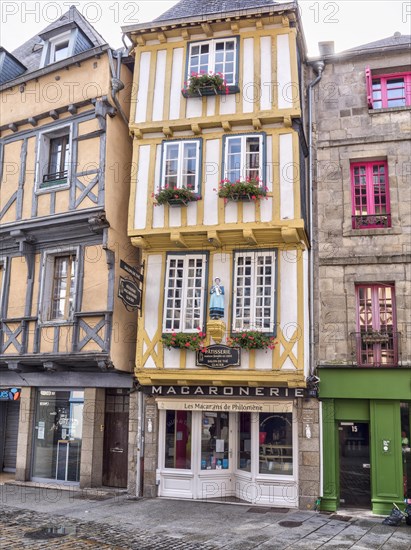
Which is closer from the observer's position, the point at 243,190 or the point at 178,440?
the point at 243,190

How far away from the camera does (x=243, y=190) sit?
1218 cm

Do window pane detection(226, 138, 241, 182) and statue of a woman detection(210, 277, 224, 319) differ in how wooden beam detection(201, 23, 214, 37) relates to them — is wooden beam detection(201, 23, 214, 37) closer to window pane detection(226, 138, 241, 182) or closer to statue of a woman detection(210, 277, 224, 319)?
window pane detection(226, 138, 241, 182)

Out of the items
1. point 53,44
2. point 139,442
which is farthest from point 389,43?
point 139,442

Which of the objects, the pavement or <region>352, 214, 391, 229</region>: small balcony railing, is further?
<region>352, 214, 391, 229</region>: small balcony railing

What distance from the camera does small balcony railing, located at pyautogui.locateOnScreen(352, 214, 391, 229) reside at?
512 inches

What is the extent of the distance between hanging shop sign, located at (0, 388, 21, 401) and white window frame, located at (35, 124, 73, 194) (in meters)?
5.18

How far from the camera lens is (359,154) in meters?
13.4

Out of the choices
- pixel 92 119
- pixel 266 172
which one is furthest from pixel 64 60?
pixel 266 172

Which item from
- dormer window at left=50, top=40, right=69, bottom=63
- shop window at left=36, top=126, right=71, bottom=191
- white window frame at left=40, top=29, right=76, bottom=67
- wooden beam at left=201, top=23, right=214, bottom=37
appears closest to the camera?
wooden beam at left=201, top=23, right=214, bottom=37

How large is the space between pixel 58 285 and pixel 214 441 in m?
5.35

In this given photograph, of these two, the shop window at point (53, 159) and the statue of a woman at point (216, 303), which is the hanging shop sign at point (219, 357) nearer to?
the statue of a woman at point (216, 303)

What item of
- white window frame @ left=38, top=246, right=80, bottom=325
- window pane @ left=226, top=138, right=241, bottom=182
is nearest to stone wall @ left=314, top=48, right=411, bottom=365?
window pane @ left=226, top=138, right=241, bottom=182

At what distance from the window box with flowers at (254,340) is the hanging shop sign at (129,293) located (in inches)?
94.1

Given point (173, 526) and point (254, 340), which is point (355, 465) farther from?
point (173, 526)
